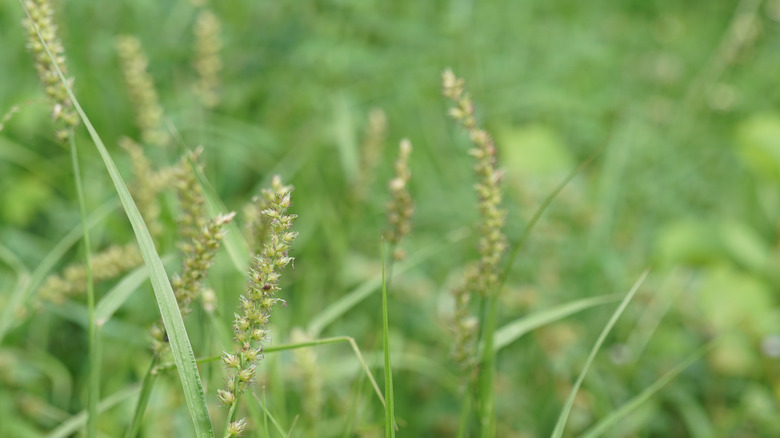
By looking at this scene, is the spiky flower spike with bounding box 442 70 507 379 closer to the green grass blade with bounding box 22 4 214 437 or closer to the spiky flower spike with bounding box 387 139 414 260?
the spiky flower spike with bounding box 387 139 414 260

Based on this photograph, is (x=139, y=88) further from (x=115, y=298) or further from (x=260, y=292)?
(x=260, y=292)

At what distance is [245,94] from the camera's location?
9.88 feet

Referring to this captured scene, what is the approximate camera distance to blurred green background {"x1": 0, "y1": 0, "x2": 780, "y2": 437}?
7.11 feet

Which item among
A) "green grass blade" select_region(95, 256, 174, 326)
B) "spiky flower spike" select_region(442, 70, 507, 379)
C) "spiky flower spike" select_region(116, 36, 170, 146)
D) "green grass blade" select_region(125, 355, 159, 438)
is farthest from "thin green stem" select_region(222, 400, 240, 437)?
"spiky flower spike" select_region(116, 36, 170, 146)

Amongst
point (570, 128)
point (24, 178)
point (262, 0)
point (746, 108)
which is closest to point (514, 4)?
point (570, 128)

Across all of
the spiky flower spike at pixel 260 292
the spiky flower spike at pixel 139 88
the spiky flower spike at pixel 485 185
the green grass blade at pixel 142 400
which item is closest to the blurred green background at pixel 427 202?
the spiky flower spike at pixel 139 88

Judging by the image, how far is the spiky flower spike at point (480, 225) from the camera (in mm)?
1152

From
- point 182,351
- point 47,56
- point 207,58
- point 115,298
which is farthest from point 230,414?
point 207,58

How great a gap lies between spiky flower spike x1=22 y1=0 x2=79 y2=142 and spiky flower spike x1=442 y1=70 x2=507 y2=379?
0.55m

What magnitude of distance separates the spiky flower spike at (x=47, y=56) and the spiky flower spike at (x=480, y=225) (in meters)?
0.55

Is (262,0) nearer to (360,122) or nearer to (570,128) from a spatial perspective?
(360,122)

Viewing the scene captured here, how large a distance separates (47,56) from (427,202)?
1748mm

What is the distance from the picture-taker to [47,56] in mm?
1098

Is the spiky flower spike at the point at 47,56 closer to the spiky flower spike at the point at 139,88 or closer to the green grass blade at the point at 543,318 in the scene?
the spiky flower spike at the point at 139,88
